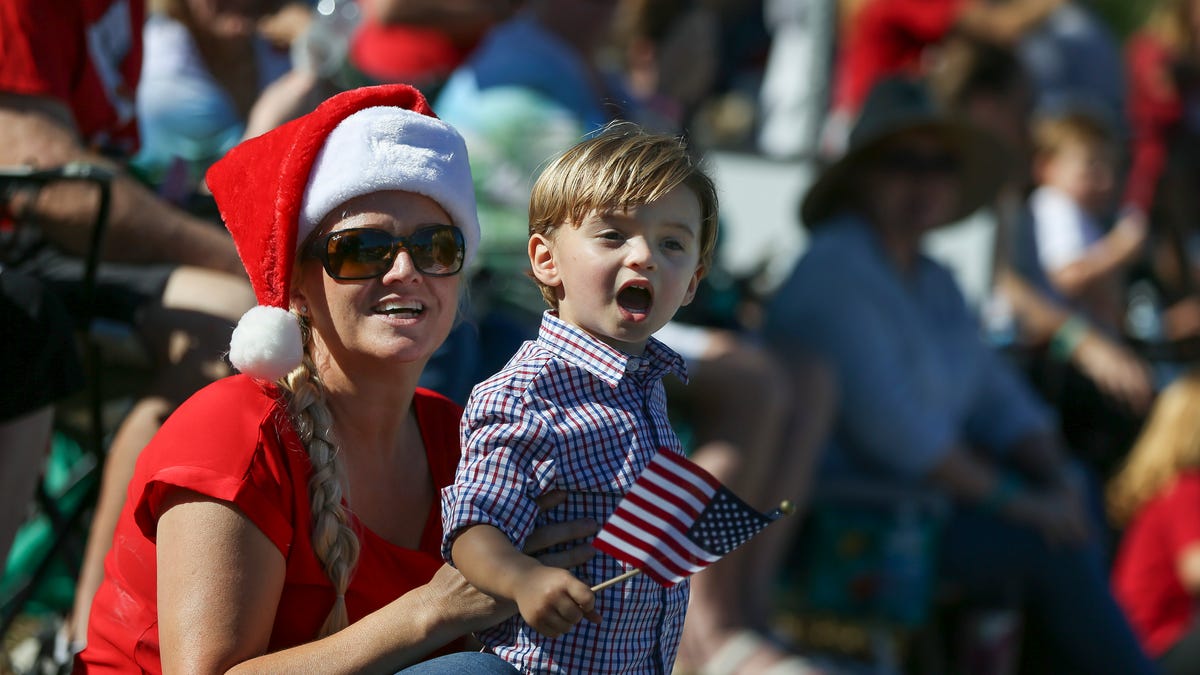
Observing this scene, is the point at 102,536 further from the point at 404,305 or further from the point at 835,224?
the point at 835,224

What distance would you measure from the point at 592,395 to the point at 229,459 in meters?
0.46

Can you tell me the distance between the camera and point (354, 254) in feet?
6.95

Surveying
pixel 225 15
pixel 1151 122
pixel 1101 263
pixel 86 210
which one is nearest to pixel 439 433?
pixel 86 210

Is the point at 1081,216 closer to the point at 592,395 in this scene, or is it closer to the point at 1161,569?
the point at 1161,569

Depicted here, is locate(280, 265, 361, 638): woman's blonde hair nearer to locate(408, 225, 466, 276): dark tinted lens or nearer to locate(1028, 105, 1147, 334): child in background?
locate(408, 225, 466, 276): dark tinted lens

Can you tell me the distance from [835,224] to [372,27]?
149cm

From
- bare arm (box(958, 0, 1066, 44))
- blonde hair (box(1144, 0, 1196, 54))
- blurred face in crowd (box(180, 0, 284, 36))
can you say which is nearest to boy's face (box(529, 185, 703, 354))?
blurred face in crowd (box(180, 0, 284, 36))

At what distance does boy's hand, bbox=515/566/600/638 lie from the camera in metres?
1.83

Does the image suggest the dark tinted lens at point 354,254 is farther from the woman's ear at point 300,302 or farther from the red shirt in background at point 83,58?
the red shirt in background at point 83,58

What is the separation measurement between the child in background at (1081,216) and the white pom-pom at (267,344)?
457 centimetres

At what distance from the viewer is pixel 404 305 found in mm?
2127

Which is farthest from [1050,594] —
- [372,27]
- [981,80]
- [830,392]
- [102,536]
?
[102,536]

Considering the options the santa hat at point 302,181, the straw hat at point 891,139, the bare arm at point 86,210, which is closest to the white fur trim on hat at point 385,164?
the santa hat at point 302,181

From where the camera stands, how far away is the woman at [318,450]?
1950mm
